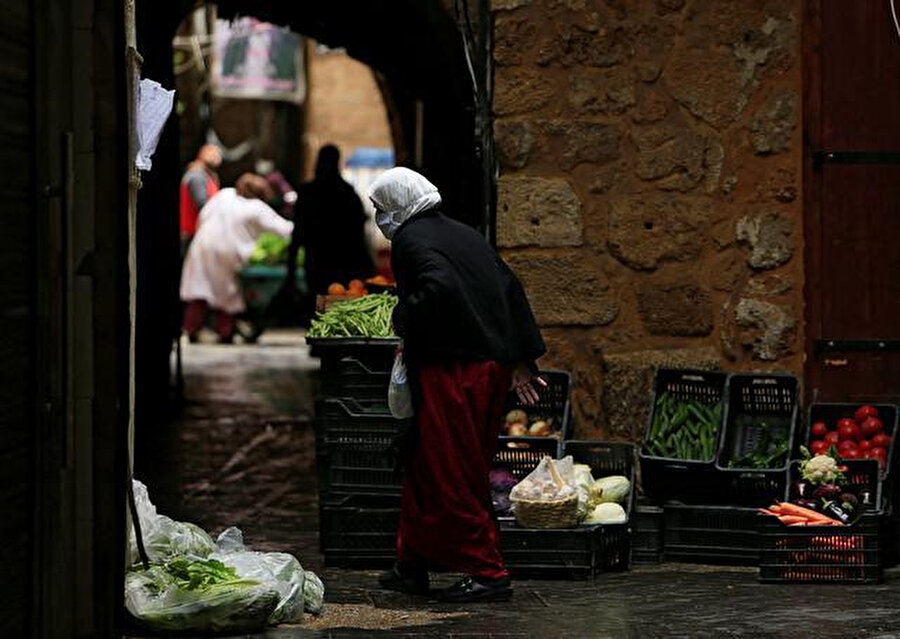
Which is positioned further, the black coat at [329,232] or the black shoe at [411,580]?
the black coat at [329,232]

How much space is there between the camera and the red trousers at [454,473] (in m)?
9.40

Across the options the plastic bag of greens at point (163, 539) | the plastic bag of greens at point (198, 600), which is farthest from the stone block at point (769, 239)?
the plastic bag of greens at point (198, 600)

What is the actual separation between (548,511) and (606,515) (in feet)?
1.31

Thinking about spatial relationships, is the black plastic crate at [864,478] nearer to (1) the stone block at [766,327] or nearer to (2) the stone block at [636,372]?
(1) the stone block at [766,327]

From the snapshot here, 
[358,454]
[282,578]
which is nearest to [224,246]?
[358,454]

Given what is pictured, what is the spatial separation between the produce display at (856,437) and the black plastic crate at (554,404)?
1.19 metres

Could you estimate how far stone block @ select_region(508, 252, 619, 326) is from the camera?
36.9ft

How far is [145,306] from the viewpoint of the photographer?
55.7ft

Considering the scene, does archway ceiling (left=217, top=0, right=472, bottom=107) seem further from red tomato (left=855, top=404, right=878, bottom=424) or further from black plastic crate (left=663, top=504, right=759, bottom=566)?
black plastic crate (left=663, top=504, right=759, bottom=566)

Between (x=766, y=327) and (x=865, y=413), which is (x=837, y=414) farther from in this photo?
(x=766, y=327)

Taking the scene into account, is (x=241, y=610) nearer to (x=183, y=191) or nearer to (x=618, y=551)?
(x=618, y=551)

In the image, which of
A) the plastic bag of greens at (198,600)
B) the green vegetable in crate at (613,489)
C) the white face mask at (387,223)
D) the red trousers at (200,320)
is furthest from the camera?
the red trousers at (200,320)

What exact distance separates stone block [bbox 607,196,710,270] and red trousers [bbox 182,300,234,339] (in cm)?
1462

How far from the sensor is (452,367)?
31.0 ft
